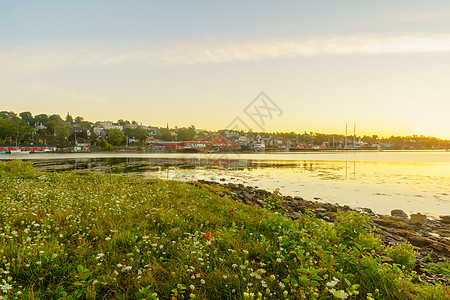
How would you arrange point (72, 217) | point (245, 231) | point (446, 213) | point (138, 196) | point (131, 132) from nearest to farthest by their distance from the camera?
point (245, 231) → point (72, 217) → point (138, 196) → point (446, 213) → point (131, 132)

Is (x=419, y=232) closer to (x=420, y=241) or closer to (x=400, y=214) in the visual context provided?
(x=420, y=241)

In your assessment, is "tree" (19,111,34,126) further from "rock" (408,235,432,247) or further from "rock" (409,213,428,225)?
"rock" (408,235,432,247)

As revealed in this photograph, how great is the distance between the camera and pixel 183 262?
4613 millimetres

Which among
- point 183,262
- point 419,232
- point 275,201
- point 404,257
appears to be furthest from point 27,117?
point 404,257

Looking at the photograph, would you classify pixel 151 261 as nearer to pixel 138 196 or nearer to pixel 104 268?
pixel 104 268

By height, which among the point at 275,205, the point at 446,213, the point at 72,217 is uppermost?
the point at 72,217

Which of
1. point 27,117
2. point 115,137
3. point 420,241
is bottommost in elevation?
point 420,241

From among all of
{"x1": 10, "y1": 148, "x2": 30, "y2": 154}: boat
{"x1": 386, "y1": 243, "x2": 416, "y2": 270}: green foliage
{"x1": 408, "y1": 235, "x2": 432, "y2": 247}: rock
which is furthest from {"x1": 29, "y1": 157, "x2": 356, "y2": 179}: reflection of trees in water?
{"x1": 10, "y1": 148, "x2": 30, "y2": 154}: boat

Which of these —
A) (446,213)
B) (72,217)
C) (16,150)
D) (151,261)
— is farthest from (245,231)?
(16,150)

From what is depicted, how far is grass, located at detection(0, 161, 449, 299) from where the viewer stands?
147 inches

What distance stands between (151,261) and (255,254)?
219cm

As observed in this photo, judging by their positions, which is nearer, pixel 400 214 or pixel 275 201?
pixel 275 201

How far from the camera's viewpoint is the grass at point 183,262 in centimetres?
372

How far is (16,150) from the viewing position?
110125 millimetres
